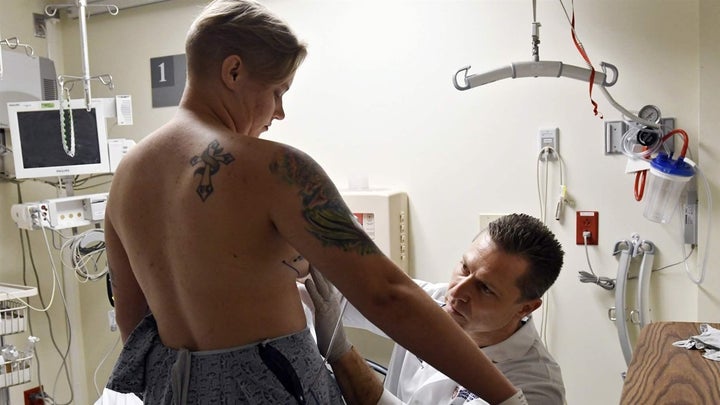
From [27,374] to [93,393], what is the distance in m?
0.84

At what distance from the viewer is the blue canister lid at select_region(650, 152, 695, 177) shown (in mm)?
2051

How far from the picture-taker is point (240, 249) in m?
0.93

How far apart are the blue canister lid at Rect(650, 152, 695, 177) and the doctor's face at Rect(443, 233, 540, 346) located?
930mm

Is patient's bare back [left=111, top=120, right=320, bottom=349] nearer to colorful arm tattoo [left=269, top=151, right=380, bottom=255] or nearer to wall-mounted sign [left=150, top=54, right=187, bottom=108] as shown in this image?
colorful arm tattoo [left=269, top=151, right=380, bottom=255]

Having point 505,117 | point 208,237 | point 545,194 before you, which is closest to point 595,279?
point 545,194

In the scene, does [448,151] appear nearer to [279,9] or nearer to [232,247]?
[279,9]

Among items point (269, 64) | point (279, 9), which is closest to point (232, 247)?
point (269, 64)

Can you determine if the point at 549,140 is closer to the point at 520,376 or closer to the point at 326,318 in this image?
the point at 520,376

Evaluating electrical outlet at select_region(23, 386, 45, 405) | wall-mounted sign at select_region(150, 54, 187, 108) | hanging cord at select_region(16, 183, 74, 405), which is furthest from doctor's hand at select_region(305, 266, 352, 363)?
electrical outlet at select_region(23, 386, 45, 405)

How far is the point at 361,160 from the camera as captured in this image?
8.88 feet

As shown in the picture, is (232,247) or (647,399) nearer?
(232,247)

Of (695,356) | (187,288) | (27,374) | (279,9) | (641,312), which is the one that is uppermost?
(279,9)

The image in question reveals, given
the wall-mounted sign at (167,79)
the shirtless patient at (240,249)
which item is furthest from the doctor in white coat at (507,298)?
the wall-mounted sign at (167,79)

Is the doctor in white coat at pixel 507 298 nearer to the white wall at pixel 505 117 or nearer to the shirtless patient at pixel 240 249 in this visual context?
the shirtless patient at pixel 240 249
